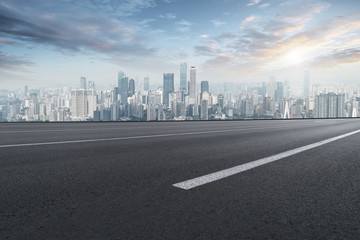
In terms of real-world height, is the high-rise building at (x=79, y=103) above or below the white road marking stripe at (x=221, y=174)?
above

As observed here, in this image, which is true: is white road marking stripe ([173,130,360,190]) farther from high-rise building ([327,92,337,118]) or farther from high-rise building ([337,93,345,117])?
high-rise building ([337,93,345,117])

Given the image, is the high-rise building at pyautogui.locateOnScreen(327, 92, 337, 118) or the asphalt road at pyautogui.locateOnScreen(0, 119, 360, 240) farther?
the high-rise building at pyautogui.locateOnScreen(327, 92, 337, 118)

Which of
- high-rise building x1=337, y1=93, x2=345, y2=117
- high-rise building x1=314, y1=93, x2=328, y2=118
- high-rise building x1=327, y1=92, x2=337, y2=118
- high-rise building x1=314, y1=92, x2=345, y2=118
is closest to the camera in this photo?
high-rise building x1=327, y1=92, x2=337, y2=118

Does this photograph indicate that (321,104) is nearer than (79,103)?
Yes

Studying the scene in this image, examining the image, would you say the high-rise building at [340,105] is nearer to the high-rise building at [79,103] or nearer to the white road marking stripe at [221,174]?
the white road marking stripe at [221,174]

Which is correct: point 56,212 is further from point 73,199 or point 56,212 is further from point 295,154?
point 295,154

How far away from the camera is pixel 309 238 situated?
1.74 m

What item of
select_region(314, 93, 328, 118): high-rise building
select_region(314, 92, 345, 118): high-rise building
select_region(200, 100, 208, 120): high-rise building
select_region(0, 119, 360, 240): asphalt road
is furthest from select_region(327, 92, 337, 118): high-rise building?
select_region(0, 119, 360, 240): asphalt road

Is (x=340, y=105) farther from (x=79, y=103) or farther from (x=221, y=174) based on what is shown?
(x=79, y=103)

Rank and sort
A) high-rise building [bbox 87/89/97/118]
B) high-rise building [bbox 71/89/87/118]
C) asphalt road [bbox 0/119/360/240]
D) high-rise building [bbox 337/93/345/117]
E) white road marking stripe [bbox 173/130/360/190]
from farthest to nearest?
1. high-rise building [bbox 71/89/87/118]
2. high-rise building [bbox 87/89/97/118]
3. high-rise building [bbox 337/93/345/117]
4. white road marking stripe [bbox 173/130/360/190]
5. asphalt road [bbox 0/119/360/240]

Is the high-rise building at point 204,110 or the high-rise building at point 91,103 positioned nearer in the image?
the high-rise building at point 204,110

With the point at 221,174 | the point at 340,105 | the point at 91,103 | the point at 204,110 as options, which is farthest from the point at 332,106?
the point at 91,103

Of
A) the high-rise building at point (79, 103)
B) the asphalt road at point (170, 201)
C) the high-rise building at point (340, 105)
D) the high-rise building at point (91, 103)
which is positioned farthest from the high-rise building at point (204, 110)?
the asphalt road at point (170, 201)

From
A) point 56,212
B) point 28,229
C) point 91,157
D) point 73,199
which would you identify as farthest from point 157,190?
point 91,157
